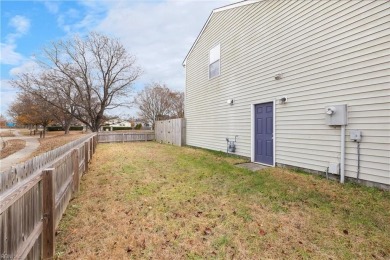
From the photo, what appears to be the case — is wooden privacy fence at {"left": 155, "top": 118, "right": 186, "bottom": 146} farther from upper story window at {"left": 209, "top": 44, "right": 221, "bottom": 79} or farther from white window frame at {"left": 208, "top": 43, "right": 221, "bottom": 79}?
white window frame at {"left": 208, "top": 43, "right": 221, "bottom": 79}

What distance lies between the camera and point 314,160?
6.07 metres

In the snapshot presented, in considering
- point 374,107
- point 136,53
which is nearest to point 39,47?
point 136,53

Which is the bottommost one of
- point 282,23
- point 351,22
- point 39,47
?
point 351,22

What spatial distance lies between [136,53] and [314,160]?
2312 cm

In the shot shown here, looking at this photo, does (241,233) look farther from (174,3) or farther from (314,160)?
(174,3)

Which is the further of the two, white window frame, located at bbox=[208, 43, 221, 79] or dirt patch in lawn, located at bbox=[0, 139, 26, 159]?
dirt patch in lawn, located at bbox=[0, 139, 26, 159]

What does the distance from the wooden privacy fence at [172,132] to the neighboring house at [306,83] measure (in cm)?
415

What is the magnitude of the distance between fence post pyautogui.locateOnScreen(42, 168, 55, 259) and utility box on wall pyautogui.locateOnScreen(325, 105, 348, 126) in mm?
5604

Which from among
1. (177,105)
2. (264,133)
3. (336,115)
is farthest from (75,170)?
(177,105)

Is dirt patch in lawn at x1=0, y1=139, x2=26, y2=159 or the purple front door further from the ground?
the purple front door

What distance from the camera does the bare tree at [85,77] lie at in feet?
71.5

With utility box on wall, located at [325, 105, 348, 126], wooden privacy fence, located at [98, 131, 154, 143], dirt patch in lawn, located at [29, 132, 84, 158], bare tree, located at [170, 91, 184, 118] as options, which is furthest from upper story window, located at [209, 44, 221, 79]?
bare tree, located at [170, 91, 184, 118]

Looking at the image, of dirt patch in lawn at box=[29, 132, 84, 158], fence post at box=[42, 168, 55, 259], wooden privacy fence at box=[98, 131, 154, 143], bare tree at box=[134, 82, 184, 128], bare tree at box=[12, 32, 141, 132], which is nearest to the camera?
fence post at box=[42, 168, 55, 259]

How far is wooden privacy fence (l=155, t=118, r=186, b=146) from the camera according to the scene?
14711 millimetres
